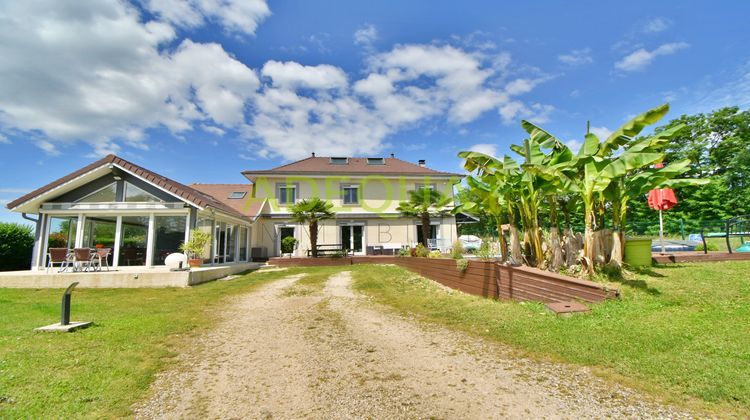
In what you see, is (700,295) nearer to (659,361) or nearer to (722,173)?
(659,361)

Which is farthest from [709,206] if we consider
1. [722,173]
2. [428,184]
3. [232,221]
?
[232,221]

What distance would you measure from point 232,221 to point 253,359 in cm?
1580

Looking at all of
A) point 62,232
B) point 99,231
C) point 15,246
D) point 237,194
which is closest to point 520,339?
point 99,231

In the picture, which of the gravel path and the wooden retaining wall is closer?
the gravel path

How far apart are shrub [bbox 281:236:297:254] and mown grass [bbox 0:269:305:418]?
13.6 metres

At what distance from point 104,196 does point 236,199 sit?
997 cm

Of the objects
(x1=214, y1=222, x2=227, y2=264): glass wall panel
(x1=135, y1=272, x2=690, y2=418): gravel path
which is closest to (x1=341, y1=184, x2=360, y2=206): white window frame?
(x1=214, y1=222, x2=227, y2=264): glass wall panel

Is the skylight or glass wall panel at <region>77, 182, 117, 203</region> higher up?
the skylight

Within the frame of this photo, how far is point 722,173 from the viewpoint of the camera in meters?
29.8

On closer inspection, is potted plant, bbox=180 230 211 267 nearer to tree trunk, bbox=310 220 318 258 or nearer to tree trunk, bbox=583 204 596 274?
tree trunk, bbox=310 220 318 258

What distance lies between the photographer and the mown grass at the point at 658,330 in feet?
11.6

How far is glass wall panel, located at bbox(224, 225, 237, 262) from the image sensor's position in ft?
65.0

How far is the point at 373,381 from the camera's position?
399 centimetres

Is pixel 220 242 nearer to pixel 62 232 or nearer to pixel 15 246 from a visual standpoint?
pixel 62 232
